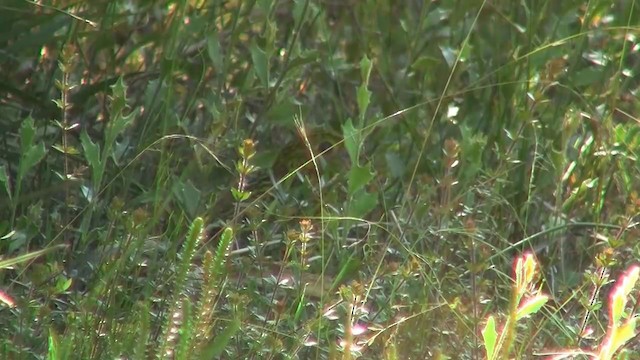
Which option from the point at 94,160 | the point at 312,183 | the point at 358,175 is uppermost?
the point at 94,160

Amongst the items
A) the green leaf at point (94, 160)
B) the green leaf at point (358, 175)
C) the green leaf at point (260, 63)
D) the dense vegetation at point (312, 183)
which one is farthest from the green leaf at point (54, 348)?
the green leaf at point (260, 63)

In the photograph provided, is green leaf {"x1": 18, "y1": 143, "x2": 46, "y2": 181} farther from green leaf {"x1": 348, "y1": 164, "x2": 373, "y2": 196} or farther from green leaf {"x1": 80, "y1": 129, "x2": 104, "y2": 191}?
green leaf {"x1": 348, "y1": 164, "x2": 373, "y2": 196}

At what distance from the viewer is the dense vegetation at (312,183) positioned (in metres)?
1.91

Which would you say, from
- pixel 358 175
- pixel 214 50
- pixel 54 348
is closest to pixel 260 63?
pixel 214 50

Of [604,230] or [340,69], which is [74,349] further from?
[340,69]

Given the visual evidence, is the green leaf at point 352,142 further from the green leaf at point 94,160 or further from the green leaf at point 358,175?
the green leaf at point 94,160

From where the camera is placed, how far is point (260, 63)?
2516 millimetres

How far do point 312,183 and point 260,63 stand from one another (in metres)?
0.30

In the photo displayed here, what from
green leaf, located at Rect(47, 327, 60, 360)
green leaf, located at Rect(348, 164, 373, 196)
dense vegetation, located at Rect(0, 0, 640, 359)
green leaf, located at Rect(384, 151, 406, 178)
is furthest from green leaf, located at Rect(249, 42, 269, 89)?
green leaf, located at Rect(47, 327, 60, 360)

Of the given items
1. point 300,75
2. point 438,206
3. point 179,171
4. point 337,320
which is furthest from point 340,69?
point 337,320

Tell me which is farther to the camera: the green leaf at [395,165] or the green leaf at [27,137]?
the green leaf at [395,165]

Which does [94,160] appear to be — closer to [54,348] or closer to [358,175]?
[358,175]

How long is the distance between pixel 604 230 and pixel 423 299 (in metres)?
0.62

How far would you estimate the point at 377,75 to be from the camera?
121 inches
